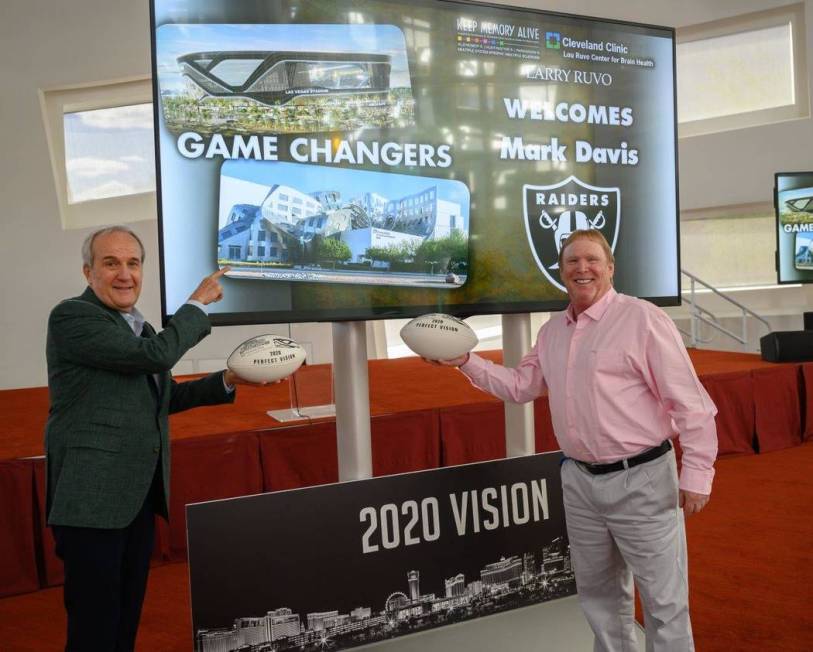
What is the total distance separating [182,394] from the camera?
193 cm

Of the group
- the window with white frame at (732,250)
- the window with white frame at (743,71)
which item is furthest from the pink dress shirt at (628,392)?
the window with white frame at (732,250)

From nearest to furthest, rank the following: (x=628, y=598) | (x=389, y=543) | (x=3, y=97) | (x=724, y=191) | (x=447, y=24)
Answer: (x=628, y=598)
(x=389, y=543)
(x=447, y=24)
(x=3, y=97)
(x=724, y=191)

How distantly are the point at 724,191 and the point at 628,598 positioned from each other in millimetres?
8015

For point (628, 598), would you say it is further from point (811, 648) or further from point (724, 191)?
point (724, 191)

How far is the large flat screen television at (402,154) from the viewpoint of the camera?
6.61 ft

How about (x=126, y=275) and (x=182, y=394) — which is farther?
(x=182, y=394)

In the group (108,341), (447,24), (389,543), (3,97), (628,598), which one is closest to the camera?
(108,341)

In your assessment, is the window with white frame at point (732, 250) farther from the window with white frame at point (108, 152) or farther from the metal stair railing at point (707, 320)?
the window with white frame at point (108, 152)

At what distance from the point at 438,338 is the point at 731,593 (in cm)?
165

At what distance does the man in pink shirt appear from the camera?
1.69 m

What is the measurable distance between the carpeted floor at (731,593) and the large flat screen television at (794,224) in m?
3.46

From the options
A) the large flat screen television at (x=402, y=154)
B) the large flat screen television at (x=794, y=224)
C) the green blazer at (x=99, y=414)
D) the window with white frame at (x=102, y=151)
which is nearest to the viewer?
the green blazer at (x=99, y=414)

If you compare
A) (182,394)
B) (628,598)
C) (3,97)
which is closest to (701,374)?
(628,598)

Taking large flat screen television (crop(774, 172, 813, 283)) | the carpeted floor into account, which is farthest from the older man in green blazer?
large flat screen television (crop(774, 172, 813, 283))
